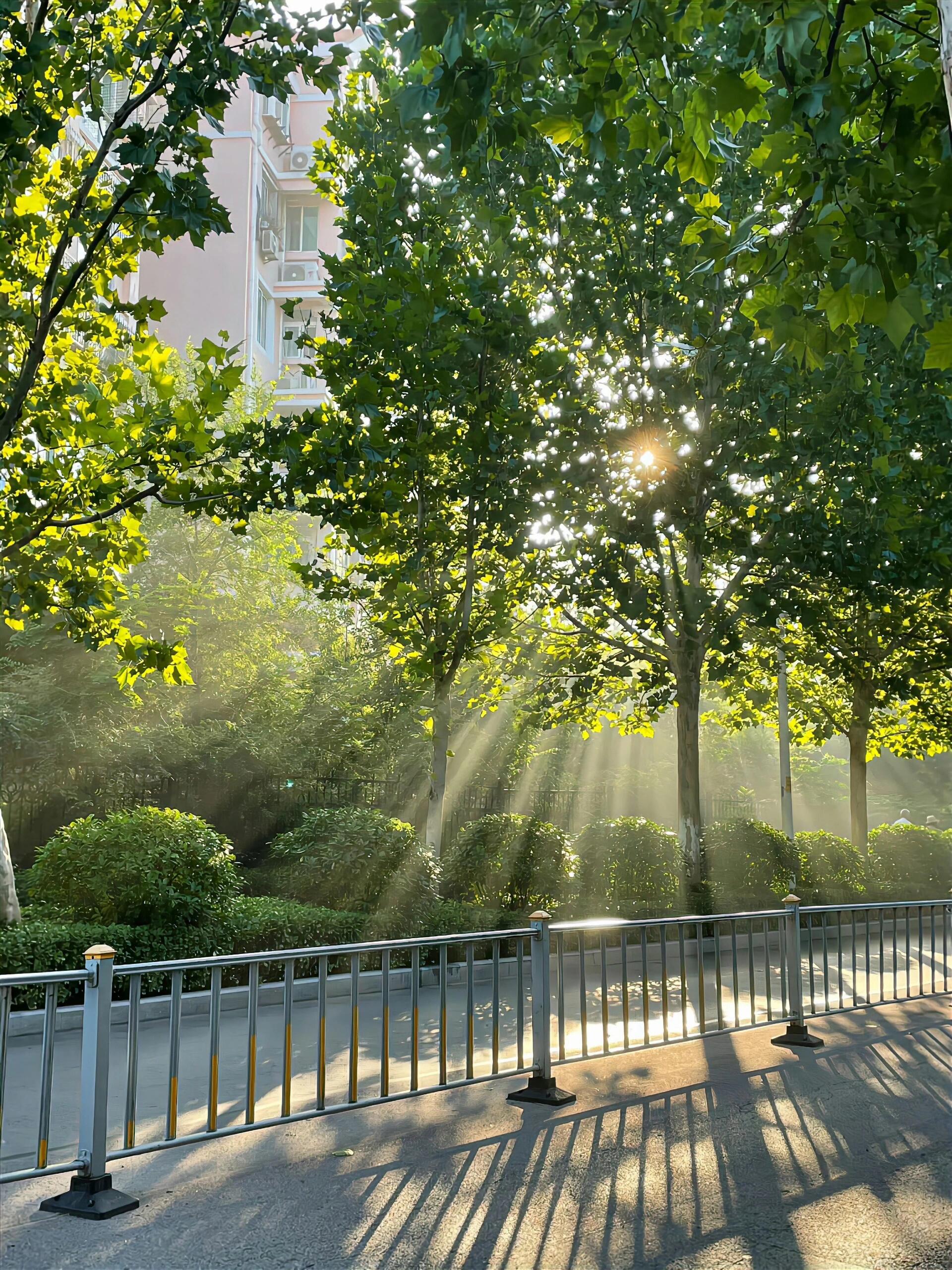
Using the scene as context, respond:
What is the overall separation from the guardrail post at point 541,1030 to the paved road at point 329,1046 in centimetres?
45

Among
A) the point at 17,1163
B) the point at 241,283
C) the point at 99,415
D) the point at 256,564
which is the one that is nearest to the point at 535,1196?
the point at 17,1163

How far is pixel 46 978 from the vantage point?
5066 mm

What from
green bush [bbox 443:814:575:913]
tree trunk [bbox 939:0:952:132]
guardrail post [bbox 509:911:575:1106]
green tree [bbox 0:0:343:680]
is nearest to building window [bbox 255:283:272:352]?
green bush [bbox 443:814:575:913]

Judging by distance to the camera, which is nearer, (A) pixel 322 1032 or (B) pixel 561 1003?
(A) pixel 322 1032

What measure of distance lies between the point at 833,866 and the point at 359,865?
12.9 meters

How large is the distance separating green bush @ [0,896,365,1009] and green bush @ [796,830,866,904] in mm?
11346

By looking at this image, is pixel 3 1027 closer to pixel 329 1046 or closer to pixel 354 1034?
pixel 354 1034

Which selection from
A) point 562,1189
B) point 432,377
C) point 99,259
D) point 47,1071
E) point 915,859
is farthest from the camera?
point 915,859

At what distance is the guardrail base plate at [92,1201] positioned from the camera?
16.6ft

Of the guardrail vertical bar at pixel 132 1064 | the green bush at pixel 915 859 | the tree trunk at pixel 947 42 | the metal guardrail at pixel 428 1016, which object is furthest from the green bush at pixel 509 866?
the tree trunk at pixel 947 42

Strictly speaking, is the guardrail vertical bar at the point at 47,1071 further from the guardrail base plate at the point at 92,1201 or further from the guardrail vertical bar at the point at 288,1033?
the guardrail vertical bar at the point at 288,1033

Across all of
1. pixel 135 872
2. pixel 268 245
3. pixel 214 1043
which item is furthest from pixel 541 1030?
pixel 268 245

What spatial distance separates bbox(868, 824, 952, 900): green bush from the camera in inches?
995

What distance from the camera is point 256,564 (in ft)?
Answer: 91.2
